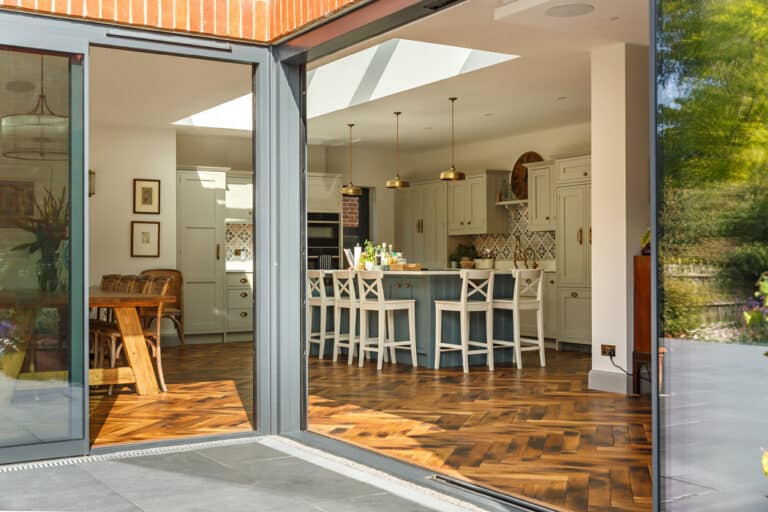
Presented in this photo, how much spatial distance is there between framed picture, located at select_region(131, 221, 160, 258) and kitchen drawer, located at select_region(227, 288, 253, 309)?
110 centimetres

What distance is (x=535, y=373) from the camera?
25.0 ft

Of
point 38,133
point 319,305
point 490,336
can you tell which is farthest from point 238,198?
point 38,133

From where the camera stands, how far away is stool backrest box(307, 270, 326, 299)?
8938 millimetres

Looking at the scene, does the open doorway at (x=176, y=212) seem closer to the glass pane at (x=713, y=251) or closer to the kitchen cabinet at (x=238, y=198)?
the kitchen cabinet at (x=238, y=198)

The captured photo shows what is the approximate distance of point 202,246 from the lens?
10.9m

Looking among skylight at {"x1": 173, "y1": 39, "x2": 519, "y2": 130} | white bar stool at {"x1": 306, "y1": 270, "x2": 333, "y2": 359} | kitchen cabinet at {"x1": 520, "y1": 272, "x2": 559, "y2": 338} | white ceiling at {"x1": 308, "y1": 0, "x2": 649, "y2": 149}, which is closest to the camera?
white ceiling at {"x1": 308, "y1": 0, "x2": 649, "y2": 149}

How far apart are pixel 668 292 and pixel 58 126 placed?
3.17m

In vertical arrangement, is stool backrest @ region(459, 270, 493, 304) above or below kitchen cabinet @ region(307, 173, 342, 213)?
below

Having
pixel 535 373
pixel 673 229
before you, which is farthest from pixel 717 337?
pixel 535 373

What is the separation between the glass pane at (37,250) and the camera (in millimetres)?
4371

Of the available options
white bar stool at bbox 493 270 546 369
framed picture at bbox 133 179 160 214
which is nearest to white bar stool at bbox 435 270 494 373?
white bar stool at bbox 493 270 546 369

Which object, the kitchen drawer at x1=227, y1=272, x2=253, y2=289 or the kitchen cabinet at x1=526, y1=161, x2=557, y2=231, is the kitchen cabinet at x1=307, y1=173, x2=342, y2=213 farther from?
the kitchen cabinet at x1=526, y1=161, x2=557, y2=231

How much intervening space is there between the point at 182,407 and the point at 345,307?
2934 mm

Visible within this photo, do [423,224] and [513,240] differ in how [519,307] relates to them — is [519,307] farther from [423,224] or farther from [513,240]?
[423,224]
